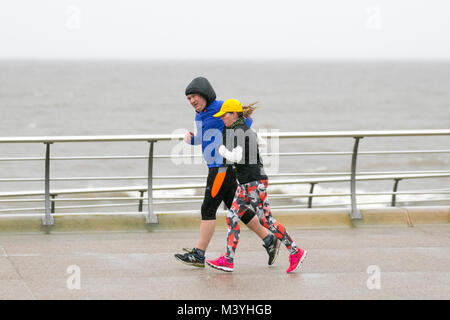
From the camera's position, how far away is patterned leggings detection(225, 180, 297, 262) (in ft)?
22.7

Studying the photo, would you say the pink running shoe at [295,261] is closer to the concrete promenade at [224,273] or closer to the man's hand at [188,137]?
the concrete promenade at [224,273]

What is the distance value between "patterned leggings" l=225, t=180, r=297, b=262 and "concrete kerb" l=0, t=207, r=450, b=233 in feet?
6.54

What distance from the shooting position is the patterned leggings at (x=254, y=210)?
272 inches

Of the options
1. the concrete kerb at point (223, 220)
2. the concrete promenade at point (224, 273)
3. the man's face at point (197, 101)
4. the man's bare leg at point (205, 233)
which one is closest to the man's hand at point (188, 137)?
the man's face at point (197, 101)

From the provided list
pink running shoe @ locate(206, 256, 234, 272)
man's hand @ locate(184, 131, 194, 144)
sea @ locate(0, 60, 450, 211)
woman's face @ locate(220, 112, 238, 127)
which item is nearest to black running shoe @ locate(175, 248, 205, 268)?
pink running shoe @ locate(206, 256, 234, 272)

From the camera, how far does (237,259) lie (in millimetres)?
Answer: 7574

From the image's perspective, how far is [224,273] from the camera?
6.99m

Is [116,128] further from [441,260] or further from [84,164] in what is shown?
[441,260]

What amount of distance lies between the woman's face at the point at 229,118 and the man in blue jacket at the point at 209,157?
15 cm

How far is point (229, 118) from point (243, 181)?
1.85 ft

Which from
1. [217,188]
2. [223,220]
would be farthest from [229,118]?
[223,220]
